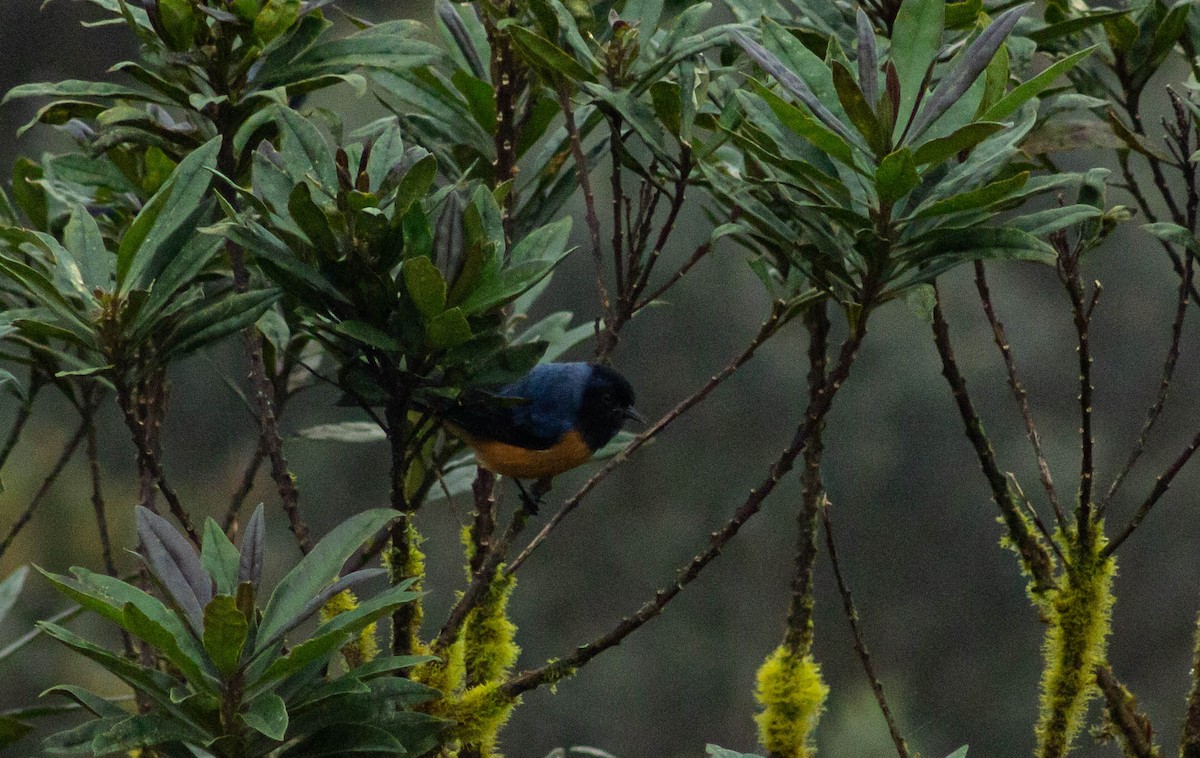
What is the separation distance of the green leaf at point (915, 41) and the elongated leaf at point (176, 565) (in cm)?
76

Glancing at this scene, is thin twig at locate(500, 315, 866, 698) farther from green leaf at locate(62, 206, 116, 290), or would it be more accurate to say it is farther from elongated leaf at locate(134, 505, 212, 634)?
green leaf at locate(62, 206, 116, 290)

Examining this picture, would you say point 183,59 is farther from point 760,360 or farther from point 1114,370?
point 1114,370

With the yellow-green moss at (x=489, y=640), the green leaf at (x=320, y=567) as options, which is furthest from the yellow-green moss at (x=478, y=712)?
the green leaf at (x=320, y=567)

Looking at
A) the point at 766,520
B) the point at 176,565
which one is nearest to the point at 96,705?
the point at 176,565

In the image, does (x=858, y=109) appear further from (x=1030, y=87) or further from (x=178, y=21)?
(x=178, y=21)

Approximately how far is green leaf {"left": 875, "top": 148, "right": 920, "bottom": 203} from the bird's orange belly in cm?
104

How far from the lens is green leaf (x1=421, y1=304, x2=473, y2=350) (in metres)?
1.18

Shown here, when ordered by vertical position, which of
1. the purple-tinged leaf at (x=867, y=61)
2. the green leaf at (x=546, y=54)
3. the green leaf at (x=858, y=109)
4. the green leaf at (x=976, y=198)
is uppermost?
the green leaf at (x=546, y=54)

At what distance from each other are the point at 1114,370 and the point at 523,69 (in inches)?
309

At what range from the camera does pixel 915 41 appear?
47.1 inches

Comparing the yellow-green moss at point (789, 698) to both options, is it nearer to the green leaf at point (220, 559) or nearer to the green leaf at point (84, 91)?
the green leaf at point (220, 559)

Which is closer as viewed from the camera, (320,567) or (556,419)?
(320,567)

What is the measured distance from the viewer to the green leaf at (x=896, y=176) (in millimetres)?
1120

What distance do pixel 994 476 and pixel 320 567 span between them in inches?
31.6
